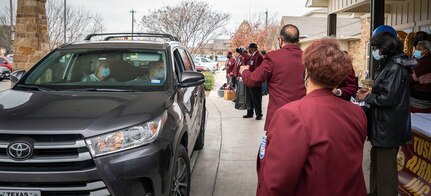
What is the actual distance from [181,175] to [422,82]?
133 inches

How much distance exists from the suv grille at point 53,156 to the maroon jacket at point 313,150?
5.30 ft

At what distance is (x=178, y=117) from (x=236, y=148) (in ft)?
10.8

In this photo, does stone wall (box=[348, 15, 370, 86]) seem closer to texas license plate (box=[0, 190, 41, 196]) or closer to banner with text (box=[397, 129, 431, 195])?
banner with text (box=[397, 129, 431, 195])

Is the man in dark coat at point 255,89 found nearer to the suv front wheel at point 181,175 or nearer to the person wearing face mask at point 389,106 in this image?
the suv front wheel at point 181,175

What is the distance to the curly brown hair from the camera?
1.99 m

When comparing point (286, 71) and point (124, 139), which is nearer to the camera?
point (124, 139)

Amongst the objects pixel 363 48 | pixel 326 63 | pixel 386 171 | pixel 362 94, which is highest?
pixel 363 48

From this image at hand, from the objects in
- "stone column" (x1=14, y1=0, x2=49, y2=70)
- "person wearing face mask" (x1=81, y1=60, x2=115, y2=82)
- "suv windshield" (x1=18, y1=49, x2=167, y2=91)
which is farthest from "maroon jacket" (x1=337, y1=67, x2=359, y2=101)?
"stone column" (x1=14, y1=0, x2=49, y2=70)

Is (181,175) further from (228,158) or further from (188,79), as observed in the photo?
(228,158)

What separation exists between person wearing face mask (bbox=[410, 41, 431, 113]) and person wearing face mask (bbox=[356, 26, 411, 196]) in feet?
6.29

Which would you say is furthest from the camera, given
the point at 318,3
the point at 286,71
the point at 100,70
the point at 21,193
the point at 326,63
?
the point at 318,3

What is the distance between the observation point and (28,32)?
11391 millimetres

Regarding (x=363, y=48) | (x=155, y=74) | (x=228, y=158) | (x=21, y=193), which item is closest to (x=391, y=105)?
(x=155, y=74)

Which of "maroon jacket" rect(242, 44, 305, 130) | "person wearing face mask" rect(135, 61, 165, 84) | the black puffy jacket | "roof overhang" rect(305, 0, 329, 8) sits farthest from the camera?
"roof overhang" rect(305, 0, 329, 8)
